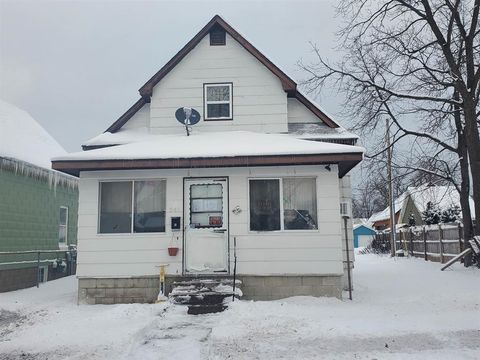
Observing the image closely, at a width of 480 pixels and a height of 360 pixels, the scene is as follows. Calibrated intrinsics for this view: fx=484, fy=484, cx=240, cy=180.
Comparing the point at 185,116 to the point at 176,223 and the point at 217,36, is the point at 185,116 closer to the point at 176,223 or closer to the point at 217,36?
the point at 217,36

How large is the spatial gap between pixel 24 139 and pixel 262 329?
12687 mm

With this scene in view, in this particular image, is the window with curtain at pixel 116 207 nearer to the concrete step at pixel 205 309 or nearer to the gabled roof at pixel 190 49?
the gabled roof at pixel 190 49

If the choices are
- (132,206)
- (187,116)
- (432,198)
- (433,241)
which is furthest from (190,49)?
(432,198)

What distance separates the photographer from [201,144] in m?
11.4

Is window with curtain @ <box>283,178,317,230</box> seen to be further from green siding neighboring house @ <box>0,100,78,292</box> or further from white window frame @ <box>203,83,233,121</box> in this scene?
green siding neighboring house @ <box>0,100,78,292</box>

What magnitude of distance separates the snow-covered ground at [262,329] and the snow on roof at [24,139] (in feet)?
19.0

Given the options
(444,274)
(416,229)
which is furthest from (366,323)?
(416,229)

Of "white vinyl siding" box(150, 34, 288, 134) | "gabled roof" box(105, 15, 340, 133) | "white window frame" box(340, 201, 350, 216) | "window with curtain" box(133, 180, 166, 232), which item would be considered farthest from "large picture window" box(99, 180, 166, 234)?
"white window frame" box(340, 201, 350, 216)

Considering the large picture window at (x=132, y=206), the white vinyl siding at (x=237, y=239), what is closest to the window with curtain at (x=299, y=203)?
the white vinyl siding at (x=237, y=239)

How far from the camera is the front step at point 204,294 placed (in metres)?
9.28

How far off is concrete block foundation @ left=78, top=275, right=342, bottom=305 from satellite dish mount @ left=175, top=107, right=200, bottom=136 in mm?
3929

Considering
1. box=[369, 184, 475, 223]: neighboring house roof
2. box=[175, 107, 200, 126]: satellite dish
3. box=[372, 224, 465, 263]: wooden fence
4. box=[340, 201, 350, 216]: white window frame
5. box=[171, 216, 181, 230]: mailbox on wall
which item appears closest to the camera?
box=[171, 216, 181, 230]: mailbox on wall

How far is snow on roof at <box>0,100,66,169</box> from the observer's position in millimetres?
15123

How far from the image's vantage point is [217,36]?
13344 millimetres
